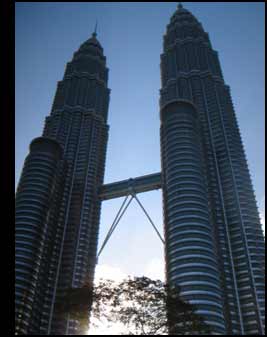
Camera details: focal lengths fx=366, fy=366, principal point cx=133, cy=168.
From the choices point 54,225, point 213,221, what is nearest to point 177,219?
point 213,221

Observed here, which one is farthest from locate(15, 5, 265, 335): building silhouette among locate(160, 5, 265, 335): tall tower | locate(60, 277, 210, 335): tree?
locate(60, 277, 210, 335): tree

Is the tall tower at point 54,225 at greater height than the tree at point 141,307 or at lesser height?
greater

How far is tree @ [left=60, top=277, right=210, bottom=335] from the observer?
44094 mm

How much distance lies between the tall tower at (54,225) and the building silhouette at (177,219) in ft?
1.36

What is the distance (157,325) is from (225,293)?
90.6 meters

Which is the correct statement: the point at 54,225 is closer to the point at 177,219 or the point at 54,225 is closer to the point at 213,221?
the point at 177,219

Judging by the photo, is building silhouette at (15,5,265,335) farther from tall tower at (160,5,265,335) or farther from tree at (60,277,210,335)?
tree at (60,277,210,335)

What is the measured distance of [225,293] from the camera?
126312mm

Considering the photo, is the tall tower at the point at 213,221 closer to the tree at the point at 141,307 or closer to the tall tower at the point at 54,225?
the tall tower at the point at 54,225

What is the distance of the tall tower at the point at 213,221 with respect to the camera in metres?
115

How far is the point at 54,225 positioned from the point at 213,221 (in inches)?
2648

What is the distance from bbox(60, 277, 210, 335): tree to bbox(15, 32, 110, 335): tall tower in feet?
197

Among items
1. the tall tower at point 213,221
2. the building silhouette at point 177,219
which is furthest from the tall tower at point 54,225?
the tall tower at point 213,221
